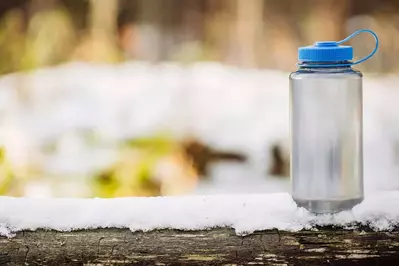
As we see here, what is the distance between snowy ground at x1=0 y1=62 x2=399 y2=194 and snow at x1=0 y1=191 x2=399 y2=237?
272cm

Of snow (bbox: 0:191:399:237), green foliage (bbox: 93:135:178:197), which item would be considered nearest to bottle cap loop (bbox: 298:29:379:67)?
snow (bbox: 0:191:399:237)

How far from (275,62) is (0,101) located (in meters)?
1.77

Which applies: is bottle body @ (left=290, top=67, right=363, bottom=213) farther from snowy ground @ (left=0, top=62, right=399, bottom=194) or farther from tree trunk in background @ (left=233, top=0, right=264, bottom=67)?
tree trunk in background @ (left=233, top=0, right=264, bottom=67)

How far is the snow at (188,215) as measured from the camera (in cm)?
105

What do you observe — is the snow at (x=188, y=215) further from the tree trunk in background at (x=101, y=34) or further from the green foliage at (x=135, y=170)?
the tree trunk in background at (x=101, y=34)

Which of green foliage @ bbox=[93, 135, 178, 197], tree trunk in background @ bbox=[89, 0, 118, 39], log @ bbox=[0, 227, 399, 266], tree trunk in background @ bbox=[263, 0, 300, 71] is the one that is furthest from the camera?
tree trunk in background @ bbox=[89, 0, 118, 39]

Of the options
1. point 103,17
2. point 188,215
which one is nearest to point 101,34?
point 103,17

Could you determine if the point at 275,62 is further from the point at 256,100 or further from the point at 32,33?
the point at 32,33

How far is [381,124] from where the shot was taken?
13.0 feet

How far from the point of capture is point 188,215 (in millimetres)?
1079

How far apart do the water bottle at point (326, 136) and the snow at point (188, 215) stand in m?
0.03

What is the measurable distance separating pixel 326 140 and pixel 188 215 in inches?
10.1

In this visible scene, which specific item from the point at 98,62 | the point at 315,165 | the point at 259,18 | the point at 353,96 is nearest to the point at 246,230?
the point at 315,165

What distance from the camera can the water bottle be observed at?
3.49 ft
